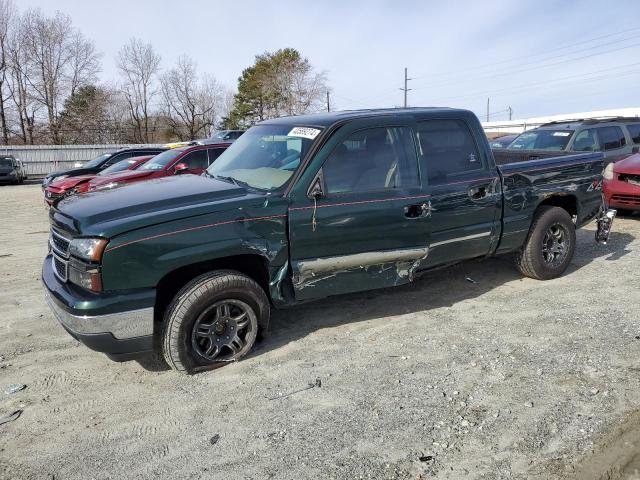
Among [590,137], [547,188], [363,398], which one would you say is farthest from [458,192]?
[590,137]

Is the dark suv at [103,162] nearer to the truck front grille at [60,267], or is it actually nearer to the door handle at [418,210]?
the truck front grille at [60,267]

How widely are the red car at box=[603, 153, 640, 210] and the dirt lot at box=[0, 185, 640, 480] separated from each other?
4.04 metres

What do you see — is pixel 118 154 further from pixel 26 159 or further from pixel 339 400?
pixel 26 159

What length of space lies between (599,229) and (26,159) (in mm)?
32638

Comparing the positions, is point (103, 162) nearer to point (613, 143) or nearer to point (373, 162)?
point (373, 162)

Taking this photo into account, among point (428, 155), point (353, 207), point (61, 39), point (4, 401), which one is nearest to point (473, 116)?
point (428, 155)

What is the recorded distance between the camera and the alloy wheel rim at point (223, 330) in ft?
12.1

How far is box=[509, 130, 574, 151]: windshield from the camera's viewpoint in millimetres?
9664

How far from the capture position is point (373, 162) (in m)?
4.23

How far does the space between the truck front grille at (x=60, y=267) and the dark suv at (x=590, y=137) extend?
838cm

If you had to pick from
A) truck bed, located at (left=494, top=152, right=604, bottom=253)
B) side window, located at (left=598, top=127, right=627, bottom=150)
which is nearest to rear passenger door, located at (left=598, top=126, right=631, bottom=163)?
side window, located at (left=598, top=127, right=627, bottom=150)

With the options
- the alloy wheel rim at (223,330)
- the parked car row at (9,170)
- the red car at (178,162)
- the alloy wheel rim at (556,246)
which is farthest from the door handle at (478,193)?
A: the parked car row at (9,170)

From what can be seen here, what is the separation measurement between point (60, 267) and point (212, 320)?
4.00 ft

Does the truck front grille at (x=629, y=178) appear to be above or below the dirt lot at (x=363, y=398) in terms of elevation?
above
